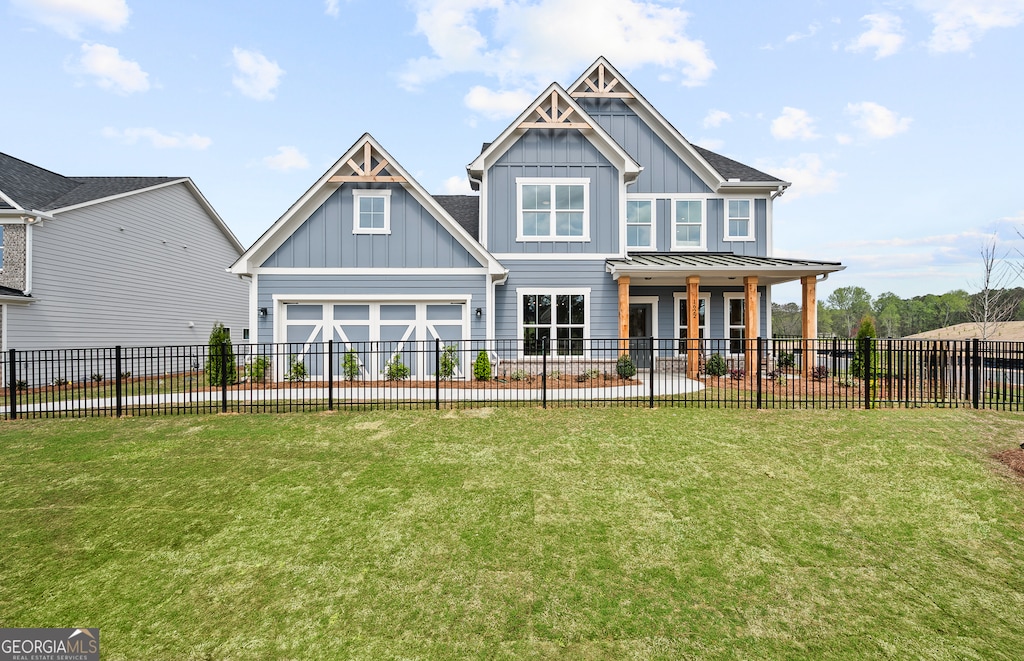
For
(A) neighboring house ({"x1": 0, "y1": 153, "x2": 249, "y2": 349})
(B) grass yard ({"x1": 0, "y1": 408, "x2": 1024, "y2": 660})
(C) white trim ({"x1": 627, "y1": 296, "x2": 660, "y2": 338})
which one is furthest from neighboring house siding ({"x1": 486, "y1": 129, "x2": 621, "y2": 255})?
(A) neighboring house ({"x1": 0, "y1": 153, "x2": 249, "y2": 349})

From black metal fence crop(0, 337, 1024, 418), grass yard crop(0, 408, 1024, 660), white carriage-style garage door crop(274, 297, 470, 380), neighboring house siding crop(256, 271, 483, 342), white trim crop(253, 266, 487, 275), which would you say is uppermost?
white trim crop(253, 266, 487, 275)

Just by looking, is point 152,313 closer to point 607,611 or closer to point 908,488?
point 607,611

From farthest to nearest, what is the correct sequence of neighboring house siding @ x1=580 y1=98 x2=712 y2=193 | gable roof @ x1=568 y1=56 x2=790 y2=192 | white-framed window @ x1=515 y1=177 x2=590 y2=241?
neighboring house siding @ x1=580 y1=98 x2=712 y2=193 < gable roof @ x1=568 y1=56 x2=790 y2=192 < white-framed window @ x1=515 y1=177 x2=590 y2=241

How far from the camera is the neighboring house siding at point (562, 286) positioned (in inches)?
638

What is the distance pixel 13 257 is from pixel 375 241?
44.0ft

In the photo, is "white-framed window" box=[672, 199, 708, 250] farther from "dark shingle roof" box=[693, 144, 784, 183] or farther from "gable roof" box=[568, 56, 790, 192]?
"dark shingle roof" box=[693, 144, 784, 183]

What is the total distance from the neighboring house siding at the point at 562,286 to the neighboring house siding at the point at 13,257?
17.0 metres

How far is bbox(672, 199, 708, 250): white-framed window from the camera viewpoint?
719 inches

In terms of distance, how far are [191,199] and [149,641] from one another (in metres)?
26.8

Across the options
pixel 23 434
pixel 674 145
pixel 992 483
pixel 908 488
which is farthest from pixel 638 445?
pixel 674 145

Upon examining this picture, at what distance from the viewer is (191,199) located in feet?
79.9

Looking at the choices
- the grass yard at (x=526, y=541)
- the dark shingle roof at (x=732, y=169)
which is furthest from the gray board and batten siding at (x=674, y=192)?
the grass yard at (x=526, y=541)

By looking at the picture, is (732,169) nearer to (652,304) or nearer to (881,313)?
(652,304)

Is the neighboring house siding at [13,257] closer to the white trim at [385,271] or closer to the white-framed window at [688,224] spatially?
the white trim at [385,271]
